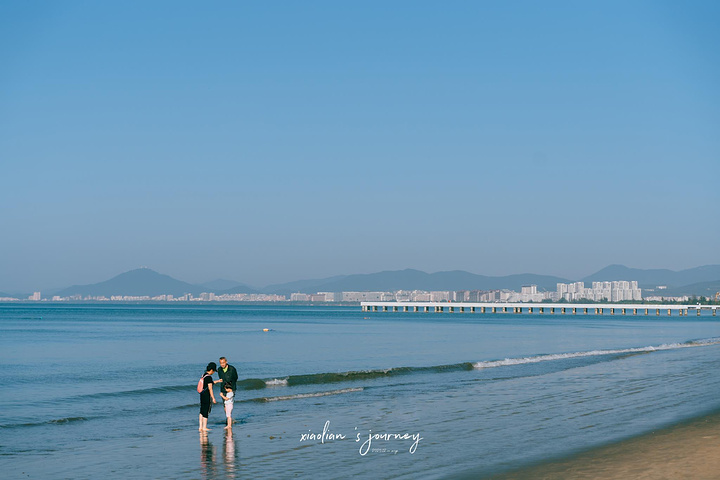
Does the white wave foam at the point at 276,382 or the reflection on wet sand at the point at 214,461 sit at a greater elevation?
the reflection on wet sand at the point at 214,461

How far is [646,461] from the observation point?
38.2 feet

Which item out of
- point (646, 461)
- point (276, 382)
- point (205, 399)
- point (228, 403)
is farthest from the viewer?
point (276, 382)

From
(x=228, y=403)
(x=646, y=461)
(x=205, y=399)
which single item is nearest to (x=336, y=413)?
(x=228, y=403)

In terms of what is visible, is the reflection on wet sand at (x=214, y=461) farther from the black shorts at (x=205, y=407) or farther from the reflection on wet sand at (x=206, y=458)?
the black shorts at (x=205, y=407)

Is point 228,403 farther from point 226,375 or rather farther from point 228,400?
point 226,375

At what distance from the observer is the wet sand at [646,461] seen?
10734mm

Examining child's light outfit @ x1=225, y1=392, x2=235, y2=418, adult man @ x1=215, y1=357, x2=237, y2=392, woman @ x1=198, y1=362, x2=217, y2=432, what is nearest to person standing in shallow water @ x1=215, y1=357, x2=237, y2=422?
adult man @ x1=215, y1=357, x2=237, y2=392

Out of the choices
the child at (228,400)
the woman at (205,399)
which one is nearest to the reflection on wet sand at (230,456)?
the child at (228,400)

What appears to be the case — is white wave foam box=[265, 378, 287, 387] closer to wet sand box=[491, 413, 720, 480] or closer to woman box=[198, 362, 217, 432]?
woman box=[198, 362, 217, 432]

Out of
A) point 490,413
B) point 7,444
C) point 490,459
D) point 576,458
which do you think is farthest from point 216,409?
point 576,458

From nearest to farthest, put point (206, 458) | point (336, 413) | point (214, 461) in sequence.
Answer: point (214, 461) < point (206, 458) < point (336, 413)

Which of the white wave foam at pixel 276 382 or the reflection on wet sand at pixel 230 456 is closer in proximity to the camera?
the reflection on wet sand at pixel 230 456

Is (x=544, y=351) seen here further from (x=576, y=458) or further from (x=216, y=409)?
(x=576, y=458)

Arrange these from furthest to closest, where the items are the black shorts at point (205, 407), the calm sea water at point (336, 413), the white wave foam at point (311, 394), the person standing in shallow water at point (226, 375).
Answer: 1. the white wave foam at point (311, 394)
2. the person standing in shallow water at point (226, 375)
3. the black shorts at point (205, 407)
4. the calm sea water at point (336, 413)
